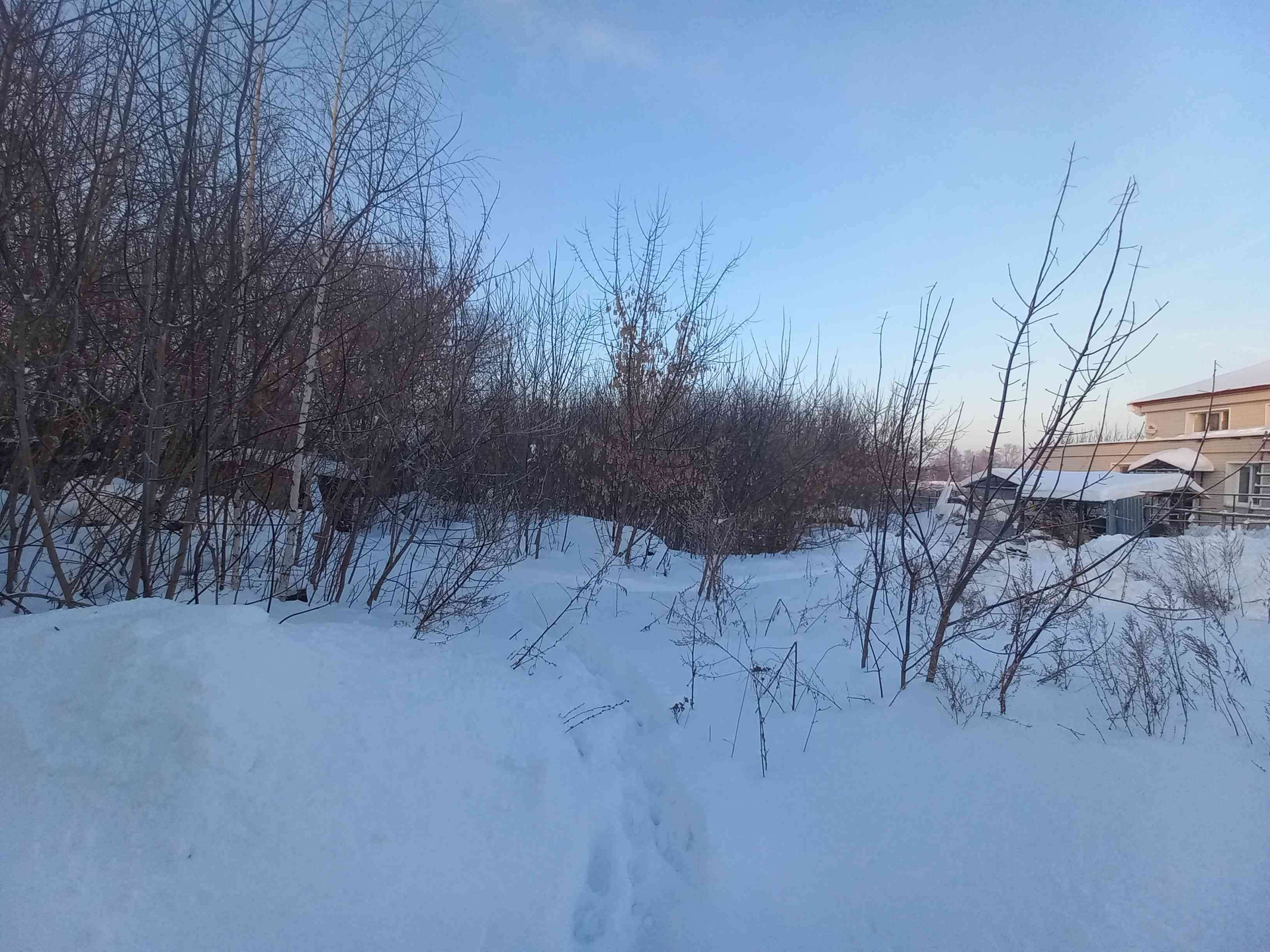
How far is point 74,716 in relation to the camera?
167 cm

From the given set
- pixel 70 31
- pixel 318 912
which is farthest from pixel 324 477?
pixel 318 912

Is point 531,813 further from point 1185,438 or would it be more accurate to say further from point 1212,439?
point 1212,439

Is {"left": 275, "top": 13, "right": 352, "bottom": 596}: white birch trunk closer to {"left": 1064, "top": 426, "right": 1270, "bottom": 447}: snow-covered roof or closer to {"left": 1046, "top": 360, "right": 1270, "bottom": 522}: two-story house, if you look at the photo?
{"left": 1064, "top": 426, "right": 1270, "bottom": 447}: snow-covered roof

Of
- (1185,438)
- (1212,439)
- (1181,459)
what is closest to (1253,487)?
(1212,439)

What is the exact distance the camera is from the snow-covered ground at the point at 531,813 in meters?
1.54

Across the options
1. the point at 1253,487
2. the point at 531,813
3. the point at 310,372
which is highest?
the point at 1253,487

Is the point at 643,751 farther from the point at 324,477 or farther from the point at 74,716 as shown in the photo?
the point at 324,477

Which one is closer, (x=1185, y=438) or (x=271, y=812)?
(x=271, y=812)

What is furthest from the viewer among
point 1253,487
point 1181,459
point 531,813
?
point 1181,459

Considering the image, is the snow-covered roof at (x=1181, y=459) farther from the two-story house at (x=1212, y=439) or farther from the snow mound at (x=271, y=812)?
the snow mound at (x=271, y=812)

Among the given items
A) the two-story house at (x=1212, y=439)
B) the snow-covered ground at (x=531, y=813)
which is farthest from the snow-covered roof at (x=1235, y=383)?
the snow-covered ground at (x=531, y=813)

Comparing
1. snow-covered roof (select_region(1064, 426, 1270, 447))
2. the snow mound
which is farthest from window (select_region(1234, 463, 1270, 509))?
the snow mound

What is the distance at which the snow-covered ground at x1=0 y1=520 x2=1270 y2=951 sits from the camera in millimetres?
1537

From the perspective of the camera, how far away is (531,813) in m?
2.20
